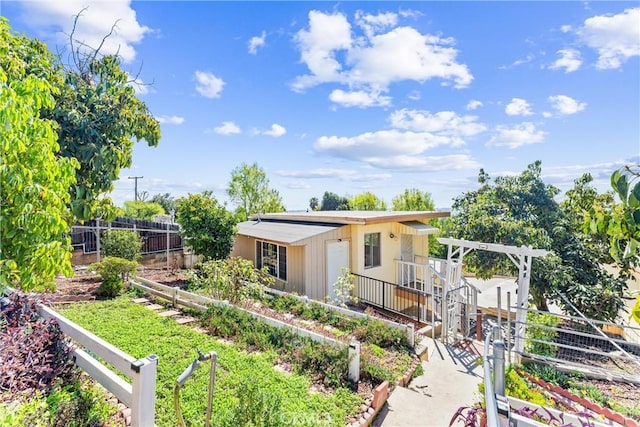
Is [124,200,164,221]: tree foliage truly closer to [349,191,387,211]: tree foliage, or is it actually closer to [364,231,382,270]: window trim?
[349,191,387,211]: tree foliage

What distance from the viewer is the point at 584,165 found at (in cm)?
1085

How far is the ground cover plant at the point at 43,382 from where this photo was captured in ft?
10.4

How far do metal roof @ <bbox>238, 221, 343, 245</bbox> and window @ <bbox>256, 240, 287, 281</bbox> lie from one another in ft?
1.85

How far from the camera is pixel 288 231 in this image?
11.9 meters

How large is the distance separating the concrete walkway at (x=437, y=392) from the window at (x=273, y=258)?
19.7ft

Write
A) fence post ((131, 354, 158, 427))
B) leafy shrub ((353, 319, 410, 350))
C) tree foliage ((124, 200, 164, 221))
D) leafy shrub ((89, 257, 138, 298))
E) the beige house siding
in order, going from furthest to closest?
tree foliage ((124, 200, 164, 221)) < the beige house siding < leafy shrub ((89, 257, 138, 298)) < leafy shrub ((353, 319, 410, 350)) < fence post ((131, 354, 158, 427))

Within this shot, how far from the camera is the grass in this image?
11.5 ft

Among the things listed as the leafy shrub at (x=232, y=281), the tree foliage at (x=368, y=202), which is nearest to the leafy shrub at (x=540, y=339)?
the leafy shrub at (x=232, y=281)

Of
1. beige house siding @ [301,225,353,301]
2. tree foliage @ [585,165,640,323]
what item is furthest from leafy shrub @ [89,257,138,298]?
tree foliage @ [585,165,640,323]

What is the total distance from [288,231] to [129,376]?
29.1 ft

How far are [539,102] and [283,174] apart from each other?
24.0m

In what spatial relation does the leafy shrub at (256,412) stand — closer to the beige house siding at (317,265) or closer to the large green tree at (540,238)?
the beige house siding at (317,265)

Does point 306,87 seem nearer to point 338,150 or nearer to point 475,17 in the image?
point 475,17

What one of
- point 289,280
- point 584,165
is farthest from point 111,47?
point 584,165
